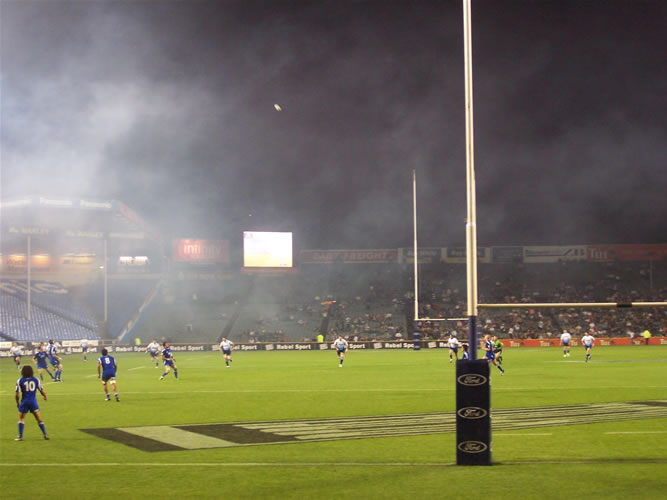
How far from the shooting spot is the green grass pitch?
9.31 metres

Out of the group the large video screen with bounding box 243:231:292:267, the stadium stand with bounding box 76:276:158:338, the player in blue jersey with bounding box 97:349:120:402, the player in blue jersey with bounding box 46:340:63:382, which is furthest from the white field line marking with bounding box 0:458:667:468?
the stadium stand with bounding box 76:276:158:338

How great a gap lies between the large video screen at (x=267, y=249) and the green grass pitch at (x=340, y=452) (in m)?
42.6

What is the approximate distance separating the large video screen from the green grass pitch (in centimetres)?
4260

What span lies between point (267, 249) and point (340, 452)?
56.1 m

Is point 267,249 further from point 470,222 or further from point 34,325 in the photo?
point 470,222

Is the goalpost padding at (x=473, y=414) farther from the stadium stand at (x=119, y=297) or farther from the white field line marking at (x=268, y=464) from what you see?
the stadium stand at (x=119, y=297)

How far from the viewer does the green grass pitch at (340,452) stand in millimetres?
9312

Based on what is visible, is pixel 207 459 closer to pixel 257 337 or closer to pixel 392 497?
pixel 392 497

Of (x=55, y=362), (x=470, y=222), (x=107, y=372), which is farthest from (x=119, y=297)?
(x=470, y=222)

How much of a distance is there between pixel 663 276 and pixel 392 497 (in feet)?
251

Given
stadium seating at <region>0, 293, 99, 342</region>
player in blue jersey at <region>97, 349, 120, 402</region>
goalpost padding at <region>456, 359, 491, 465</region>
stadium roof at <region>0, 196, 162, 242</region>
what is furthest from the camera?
stadium seating at <region>0, 293, 99, 342</region>

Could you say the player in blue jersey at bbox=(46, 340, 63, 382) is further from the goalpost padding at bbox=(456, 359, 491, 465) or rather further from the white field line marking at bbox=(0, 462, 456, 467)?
the goalpost padding at bbox=(456, 359, 491, 465)

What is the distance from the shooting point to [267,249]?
6788cm

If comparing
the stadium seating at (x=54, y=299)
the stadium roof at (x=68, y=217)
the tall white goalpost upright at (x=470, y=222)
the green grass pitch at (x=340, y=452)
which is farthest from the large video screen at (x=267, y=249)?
the tall white goalpost upright at (x=470, y=222)
